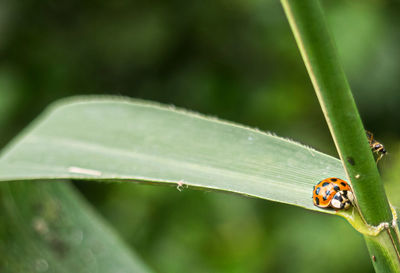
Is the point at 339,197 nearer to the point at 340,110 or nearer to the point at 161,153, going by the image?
the point at 340,110

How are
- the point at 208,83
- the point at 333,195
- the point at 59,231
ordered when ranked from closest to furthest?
1. the point at 333,195
2. the point at 59,231
3. the point at 208,83

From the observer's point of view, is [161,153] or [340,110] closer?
[340,110]

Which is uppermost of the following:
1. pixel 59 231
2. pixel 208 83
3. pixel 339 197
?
pixel 208 83

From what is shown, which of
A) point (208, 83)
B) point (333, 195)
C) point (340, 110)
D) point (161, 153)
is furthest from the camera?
point (208, 83)

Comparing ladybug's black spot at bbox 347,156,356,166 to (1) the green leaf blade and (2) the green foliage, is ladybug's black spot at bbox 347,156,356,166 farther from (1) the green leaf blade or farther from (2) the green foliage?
(2) the green foliage

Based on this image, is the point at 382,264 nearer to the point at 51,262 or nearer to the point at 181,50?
the point at 51,262

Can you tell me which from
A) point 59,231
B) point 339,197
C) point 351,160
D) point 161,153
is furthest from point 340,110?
point 59,231

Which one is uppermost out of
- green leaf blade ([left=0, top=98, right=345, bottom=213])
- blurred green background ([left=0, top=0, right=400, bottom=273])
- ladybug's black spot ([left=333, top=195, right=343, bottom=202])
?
blurred green background ([left=0, top=0, right=400, bottom=273])

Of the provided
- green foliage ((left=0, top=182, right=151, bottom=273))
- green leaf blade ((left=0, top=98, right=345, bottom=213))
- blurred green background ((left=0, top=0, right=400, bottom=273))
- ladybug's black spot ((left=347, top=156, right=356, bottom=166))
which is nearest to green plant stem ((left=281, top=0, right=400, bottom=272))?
ladybug's black spot ((left=347, top=156, right=356, bottom=166))
